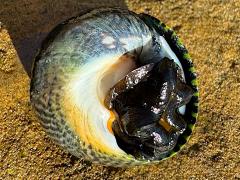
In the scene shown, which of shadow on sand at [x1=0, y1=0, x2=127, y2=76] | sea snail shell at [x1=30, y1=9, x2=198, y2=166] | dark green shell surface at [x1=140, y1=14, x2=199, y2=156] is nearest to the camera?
sea snail shell at [x1=30, y1=9, x2=198, y2=166]

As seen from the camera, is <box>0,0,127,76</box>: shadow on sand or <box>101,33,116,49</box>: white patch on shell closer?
<box>101,33,116,49</box>: white patch on shell

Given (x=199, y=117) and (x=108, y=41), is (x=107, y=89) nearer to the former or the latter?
(x=108, y=41)

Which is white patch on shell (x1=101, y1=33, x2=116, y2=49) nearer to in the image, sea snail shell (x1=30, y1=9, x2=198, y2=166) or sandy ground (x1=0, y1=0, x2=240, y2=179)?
sea snail shell (x1=30, y1=9, x2=198, y2=166)

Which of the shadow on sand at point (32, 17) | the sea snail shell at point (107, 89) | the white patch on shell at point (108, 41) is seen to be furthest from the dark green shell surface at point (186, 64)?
the shadow on sand at point (32, 17)

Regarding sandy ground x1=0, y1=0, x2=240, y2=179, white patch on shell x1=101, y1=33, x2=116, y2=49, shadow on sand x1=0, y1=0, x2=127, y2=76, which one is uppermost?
white patch on shell x1=101, y1=33, x2=116, y2=49

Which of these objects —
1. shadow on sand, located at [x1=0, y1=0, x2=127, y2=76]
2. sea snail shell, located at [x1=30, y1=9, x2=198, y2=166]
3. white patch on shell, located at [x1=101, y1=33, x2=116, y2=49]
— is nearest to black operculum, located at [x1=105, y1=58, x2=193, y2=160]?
sea snail shell, located at [x1=30, y1=9, x2=198, y2=166]

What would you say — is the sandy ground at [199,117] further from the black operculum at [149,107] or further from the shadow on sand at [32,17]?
the black operculum at [149,107]

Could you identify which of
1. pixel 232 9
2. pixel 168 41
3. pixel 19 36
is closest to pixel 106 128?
pixel 168 41
